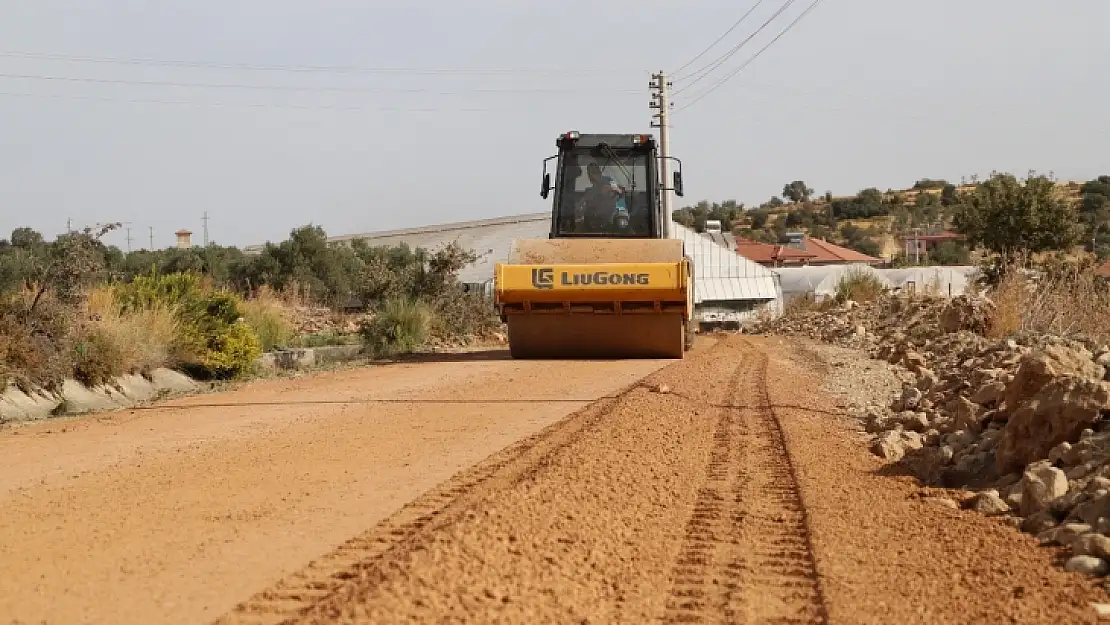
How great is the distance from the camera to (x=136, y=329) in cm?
1627

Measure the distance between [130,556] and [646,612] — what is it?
2.62m

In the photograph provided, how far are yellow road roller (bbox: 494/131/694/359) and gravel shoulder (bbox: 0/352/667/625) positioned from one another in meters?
3.87

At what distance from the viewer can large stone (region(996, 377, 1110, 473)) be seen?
8.15 m

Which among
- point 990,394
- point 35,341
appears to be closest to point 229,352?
point 35,341

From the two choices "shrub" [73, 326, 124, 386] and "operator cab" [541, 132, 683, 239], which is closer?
"shrub" [73, 326, 124, 386]

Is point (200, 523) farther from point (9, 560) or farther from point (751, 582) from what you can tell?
point (751, 582)

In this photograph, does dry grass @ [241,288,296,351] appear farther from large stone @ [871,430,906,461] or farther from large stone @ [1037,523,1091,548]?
large stone @ [1037,523,1091,548]

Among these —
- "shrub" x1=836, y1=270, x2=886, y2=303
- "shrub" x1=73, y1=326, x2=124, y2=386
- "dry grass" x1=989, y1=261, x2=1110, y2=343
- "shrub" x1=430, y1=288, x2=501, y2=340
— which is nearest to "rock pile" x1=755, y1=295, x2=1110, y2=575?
"dry grass" x1=989, y1=261, x2=1110, y2=343

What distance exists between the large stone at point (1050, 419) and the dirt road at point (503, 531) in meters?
0.75

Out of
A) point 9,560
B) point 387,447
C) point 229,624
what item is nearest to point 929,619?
point 229,624

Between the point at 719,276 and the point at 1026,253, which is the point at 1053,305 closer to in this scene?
the point at 1026,253

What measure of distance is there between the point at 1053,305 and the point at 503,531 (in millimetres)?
15348

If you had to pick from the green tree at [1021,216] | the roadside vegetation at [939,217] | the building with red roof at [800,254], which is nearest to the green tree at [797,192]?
the roadside vegetation at [939,217]

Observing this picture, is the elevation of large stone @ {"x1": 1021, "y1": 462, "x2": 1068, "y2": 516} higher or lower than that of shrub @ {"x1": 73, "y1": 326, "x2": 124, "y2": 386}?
lower
